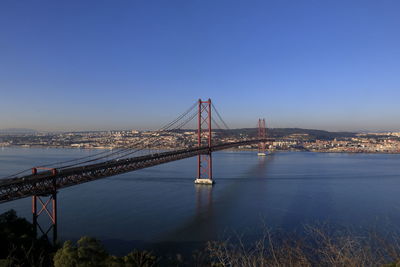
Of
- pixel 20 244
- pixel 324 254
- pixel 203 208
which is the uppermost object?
pixel 324 254

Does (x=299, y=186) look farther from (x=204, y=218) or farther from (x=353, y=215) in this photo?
(x=204, y=218)

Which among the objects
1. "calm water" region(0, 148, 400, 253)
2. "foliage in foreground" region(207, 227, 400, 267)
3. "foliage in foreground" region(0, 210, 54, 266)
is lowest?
"calm water" region(0, 148, 400, 253)

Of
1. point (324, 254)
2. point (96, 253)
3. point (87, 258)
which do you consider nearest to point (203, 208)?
point (96, 253)

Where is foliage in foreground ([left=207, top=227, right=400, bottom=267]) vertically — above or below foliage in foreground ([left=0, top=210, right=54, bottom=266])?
above

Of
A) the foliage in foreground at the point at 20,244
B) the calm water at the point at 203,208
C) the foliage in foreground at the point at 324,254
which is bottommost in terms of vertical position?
the calm water at the point at 203,208

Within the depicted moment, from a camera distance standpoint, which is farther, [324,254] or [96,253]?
[96,253]

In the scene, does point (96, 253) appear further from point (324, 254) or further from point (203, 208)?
Result: point (203, 208)

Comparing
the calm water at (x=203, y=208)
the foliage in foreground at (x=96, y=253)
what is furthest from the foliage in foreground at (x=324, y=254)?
the calm water at (x=203, y=208)

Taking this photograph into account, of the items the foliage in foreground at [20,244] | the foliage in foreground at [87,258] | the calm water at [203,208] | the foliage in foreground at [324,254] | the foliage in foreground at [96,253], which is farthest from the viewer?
the calm water at [203,208]

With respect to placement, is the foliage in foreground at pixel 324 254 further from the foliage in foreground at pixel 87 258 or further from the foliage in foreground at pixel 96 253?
the foliage in foreground at pixel 87 258

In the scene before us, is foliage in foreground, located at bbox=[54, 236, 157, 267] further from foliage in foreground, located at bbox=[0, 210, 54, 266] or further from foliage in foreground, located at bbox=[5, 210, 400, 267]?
foliage in foreground, located at bbox=[0, 210, 54, 266]

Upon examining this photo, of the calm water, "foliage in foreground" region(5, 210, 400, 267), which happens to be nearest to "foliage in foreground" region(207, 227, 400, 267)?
"foliage in foreground" region(5, 210, 400, 267)

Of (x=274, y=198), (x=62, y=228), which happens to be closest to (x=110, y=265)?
(x=62, y=228)
